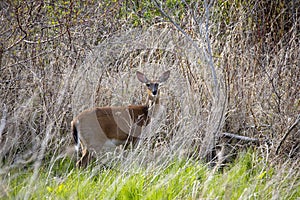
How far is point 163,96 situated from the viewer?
19.7ft

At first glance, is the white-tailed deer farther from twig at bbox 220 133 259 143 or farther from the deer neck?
twig at bbox 220 133 259 143

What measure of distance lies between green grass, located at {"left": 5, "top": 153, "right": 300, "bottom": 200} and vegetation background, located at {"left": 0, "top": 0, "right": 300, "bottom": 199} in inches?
0.5

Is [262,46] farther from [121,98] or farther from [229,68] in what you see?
[121,98]

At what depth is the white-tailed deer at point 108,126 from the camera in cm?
511

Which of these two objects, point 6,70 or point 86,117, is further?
point 6,70

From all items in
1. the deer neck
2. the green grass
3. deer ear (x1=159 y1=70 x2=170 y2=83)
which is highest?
deer ear (x1=159 y1=70 x2=170 y2=83)

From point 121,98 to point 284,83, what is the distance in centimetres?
170

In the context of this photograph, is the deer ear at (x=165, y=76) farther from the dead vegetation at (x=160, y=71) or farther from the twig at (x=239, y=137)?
the twig at (x=239, y=137)

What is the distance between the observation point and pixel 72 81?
224 inches

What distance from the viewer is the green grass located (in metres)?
3.58

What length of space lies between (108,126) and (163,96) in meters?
0.91

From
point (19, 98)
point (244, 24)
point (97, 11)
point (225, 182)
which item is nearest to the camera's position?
point (225, 182)

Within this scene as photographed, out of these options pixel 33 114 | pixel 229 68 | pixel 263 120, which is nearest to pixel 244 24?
pixel 229 68

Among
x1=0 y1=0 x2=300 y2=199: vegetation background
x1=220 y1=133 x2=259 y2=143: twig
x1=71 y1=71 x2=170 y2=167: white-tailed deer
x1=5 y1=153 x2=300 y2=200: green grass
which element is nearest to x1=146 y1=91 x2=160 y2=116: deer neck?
x1=71 y1=71 x2=170 y2=167: white-tailed deer
